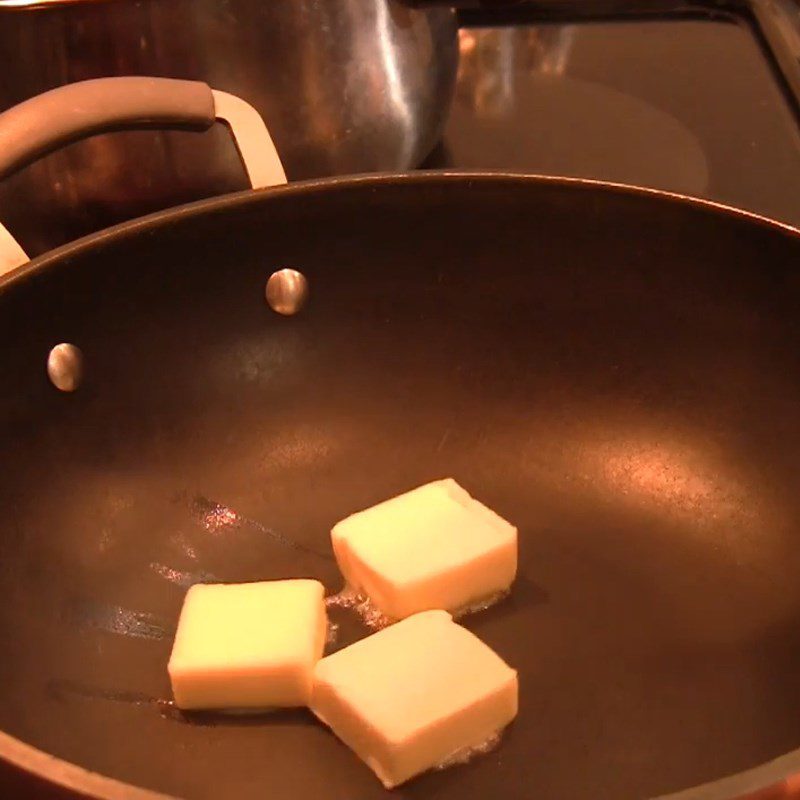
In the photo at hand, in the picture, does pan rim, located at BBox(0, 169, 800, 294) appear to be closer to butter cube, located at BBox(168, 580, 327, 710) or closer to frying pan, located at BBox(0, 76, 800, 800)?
frying pan, located at BBox(0, 76, 800, 800)

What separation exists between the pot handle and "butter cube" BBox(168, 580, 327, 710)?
256mm

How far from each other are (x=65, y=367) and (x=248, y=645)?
23cm

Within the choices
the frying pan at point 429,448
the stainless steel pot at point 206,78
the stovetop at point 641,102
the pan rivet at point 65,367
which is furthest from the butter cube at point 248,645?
the stovetop at point 641,102

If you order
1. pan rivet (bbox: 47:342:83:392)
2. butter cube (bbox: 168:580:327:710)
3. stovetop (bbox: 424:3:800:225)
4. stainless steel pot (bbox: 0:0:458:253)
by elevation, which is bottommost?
butter cube (bbox: 168:580:327:710)

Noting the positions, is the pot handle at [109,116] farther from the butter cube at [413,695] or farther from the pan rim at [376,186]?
the butter cube at [413,695]

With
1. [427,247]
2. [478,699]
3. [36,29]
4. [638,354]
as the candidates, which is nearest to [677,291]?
[638,354]

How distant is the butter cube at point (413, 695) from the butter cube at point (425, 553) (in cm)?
4

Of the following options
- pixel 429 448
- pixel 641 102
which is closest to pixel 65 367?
pixel 429 448

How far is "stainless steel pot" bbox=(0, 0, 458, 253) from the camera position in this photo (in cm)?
77

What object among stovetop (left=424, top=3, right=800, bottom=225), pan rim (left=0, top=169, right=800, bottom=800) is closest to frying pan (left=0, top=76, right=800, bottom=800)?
pan rim (left=0, top=169, right=800, bottom=800)

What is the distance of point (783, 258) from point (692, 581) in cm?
22

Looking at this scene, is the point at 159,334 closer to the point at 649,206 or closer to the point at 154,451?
the point at 154,451

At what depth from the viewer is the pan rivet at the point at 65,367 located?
0.75 meters

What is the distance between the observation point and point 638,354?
835 mm
